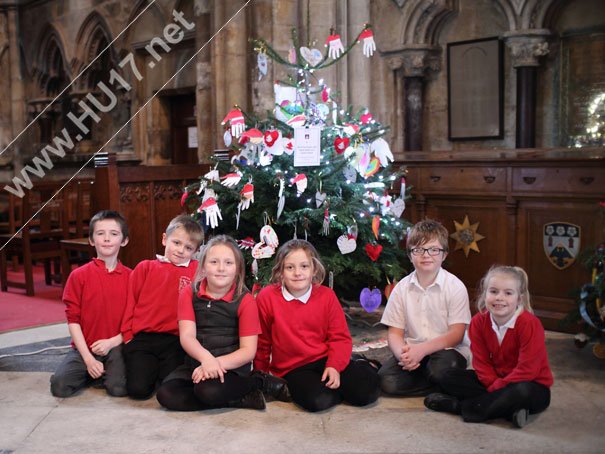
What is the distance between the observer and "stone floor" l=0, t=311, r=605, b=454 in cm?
278

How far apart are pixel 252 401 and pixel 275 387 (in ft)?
0.37

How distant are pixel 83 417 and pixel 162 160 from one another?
6192mm

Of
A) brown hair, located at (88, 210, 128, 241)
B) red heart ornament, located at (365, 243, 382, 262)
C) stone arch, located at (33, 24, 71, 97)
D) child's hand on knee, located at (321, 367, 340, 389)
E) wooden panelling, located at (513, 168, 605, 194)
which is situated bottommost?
child's hand on knee, located at (321, 367, 340, 389)

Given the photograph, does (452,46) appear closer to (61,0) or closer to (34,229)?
(34,229)

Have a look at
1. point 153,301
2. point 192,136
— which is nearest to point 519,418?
point 153,301

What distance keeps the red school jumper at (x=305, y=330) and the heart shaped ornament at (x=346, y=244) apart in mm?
1064

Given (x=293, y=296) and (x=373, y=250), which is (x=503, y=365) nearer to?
(x=293, y=296)

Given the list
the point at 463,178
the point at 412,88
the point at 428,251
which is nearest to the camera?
the point at 428,251

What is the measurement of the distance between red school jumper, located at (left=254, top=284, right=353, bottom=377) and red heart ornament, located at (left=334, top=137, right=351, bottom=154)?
1363mm

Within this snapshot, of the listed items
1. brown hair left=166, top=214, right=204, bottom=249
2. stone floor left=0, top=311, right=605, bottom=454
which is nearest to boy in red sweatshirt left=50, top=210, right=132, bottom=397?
stone floor left=0, top=311, right=605, bottom=454

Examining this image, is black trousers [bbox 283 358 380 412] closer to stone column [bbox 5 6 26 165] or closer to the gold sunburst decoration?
stone column [bbox 5 6 26 165]

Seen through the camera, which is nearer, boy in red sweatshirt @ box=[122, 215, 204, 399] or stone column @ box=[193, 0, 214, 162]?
boy in red sweatshirt @ box=[122, 215, 204, 399]

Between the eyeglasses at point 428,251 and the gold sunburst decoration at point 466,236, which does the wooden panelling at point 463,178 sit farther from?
the eyeglasses at point 428,251

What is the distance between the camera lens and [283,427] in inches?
119
